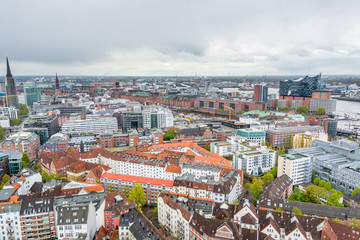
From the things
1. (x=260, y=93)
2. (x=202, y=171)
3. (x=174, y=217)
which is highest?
(x=260, y=93)

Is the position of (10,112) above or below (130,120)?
below

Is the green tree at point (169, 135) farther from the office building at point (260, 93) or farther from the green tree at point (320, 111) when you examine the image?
the green tree at point (320, 111)

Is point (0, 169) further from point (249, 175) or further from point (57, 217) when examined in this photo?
point (249, 175)

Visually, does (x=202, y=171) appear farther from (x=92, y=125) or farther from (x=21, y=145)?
(x=92, y=125)

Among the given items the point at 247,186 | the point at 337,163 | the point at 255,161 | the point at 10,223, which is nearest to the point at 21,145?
the point at 10,223

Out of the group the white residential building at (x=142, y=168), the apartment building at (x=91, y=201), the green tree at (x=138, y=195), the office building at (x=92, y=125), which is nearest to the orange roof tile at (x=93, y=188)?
the apartment building at (x=91, y=201)

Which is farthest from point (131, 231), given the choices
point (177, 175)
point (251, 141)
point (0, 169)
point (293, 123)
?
point (293, 123)

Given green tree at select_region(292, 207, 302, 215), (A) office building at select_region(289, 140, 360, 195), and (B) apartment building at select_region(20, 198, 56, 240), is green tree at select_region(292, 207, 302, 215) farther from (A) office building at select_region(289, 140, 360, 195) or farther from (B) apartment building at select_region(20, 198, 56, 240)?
(B) apartment building at select_region(20, 198, 56, 240)
